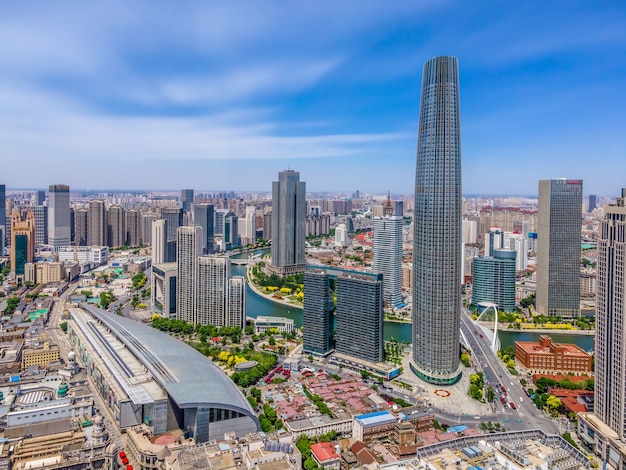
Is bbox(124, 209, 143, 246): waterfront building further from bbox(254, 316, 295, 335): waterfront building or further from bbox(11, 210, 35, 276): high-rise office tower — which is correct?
bbox(254, 316, 295, 335): waterfront building

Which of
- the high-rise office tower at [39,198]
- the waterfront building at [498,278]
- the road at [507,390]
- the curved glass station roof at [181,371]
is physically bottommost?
the road at [507,390]

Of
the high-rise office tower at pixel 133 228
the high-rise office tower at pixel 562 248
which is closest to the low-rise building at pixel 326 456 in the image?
the high-rise office tower at pixel 562 248

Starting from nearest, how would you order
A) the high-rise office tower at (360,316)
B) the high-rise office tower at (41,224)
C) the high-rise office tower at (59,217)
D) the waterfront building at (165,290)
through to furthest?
1. the high-rise office tower at (360,316)
2. the waterfront building at (165,290)
3. the high-rise office tower at (59,217)
4. the high-rise office tower at (41,224)

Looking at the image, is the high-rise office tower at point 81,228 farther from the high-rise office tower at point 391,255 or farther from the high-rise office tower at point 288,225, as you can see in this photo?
the high-rise office tower at point 391,255

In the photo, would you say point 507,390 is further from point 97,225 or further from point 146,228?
point 97,225

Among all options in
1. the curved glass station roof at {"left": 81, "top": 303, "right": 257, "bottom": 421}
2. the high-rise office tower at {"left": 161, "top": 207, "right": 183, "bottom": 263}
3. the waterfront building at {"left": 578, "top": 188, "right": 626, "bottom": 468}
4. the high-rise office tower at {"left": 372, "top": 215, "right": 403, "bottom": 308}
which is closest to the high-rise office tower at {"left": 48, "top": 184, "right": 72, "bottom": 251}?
the high-rise office tower at {"left": 161, "top": 207, "right": 183, "bottom": 263}

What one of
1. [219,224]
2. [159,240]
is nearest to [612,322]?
[159,240]
